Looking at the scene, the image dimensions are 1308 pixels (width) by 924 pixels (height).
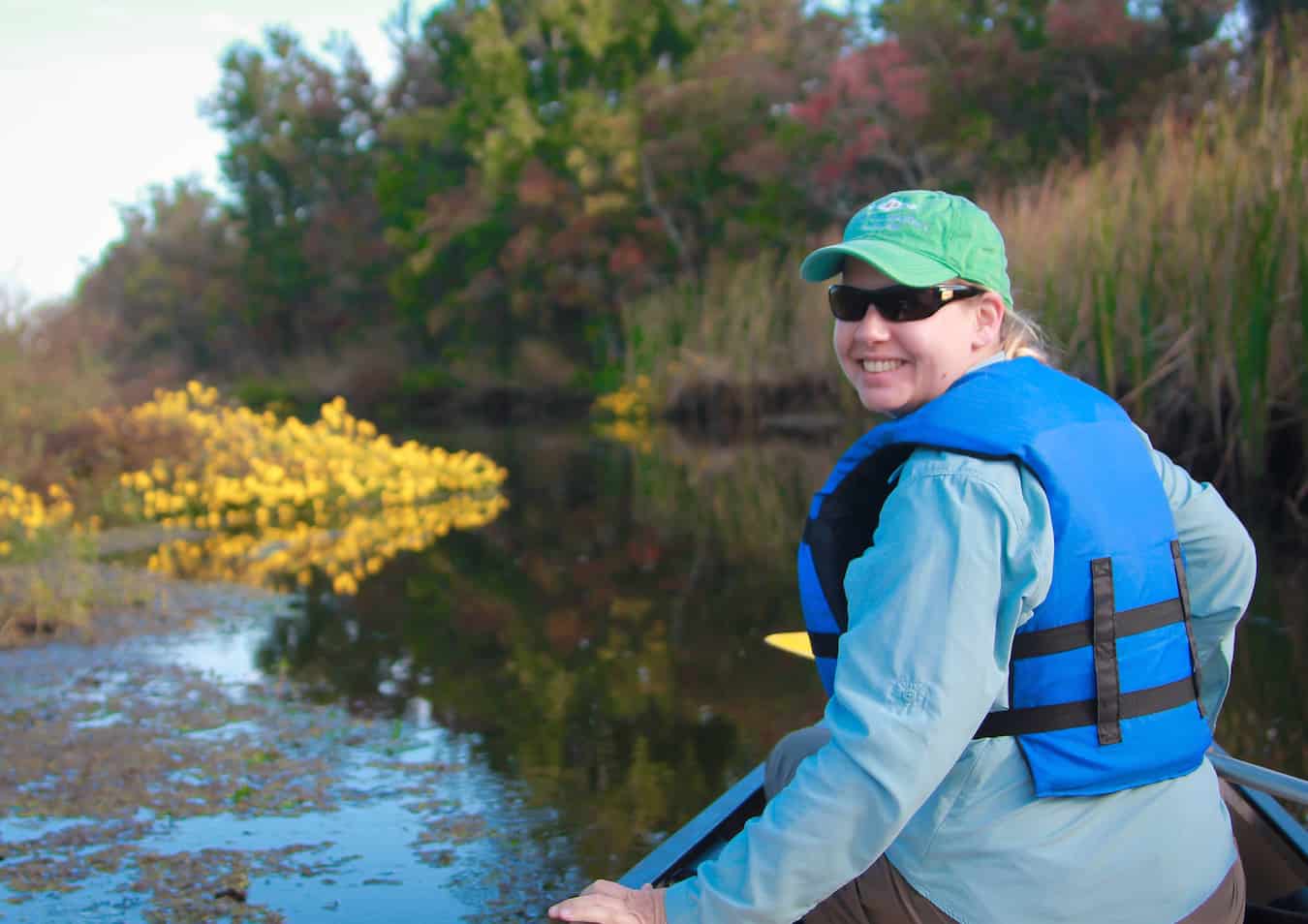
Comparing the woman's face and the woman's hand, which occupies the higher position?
the woman's face

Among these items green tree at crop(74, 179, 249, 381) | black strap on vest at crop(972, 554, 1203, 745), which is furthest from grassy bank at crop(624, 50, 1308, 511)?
green tree at crop(74, 179, 249, 381)

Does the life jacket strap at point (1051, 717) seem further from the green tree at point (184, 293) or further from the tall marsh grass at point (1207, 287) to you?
the green tree at point (184, 293)

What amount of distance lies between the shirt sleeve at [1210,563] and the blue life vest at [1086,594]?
25 centimetres

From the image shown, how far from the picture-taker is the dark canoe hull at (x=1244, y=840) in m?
2.50

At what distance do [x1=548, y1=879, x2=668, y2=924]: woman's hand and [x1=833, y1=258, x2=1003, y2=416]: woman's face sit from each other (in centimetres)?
71

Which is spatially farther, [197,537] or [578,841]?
[197,537]

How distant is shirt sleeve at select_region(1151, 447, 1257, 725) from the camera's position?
2080 mm

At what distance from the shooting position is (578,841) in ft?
12.0

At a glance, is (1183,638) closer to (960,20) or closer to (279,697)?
(279,697)

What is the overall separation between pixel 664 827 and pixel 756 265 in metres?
19.6

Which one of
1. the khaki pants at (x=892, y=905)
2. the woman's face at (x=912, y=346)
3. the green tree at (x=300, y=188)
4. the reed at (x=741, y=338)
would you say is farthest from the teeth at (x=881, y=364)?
the green tree at (x=300, y=188)

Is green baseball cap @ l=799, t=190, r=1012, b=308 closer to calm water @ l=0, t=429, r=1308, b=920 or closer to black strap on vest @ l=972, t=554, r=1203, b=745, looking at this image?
black strap on vest @ l=972, t=554, r=1203, b=745

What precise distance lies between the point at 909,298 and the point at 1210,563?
66cm

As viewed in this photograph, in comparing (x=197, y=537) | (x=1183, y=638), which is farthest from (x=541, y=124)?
(x=1183, y=638)
